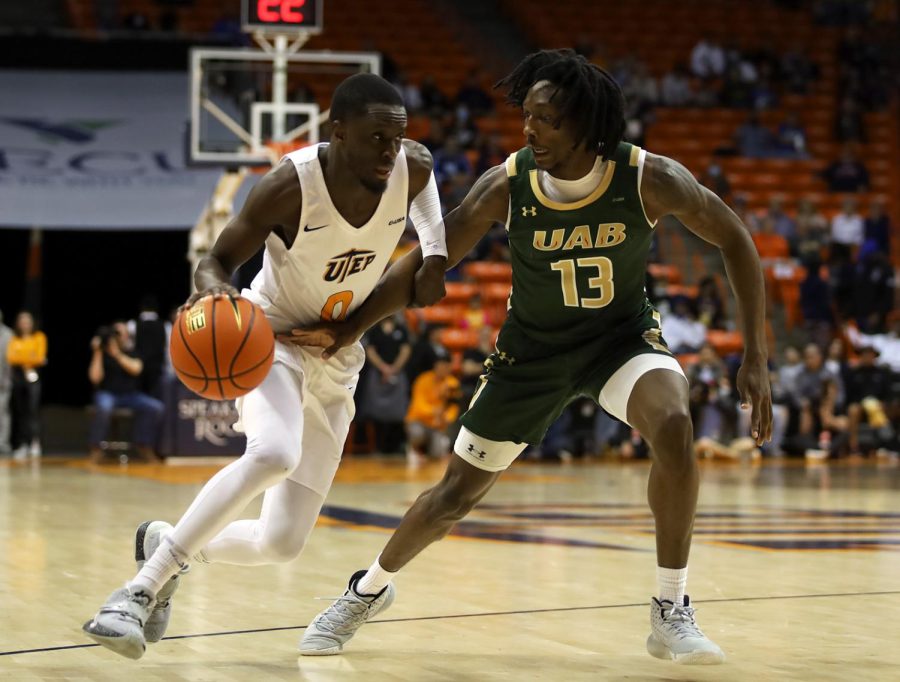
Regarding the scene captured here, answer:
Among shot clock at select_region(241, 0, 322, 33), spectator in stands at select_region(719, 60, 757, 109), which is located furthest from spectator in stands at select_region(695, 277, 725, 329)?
shot clock at select_region(241, 0, 322, 33)

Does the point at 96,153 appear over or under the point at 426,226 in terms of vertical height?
under

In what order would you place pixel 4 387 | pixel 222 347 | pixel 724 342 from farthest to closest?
pixel 724 342 → pixel 4 387 → pixel 222 347

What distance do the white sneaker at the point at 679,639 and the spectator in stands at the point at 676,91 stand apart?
19157 millimetres

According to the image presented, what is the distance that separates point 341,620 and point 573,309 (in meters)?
1.33

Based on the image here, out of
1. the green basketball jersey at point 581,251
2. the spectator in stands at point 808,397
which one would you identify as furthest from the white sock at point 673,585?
the spectator in stands at point 808,397

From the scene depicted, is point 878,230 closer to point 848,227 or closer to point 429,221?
point 848,227

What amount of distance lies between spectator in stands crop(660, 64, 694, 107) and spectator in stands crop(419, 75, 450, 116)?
13.2ft

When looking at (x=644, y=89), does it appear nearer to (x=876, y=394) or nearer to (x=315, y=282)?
(x=876, y=394)

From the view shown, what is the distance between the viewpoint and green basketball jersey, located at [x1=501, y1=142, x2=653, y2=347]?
485cm

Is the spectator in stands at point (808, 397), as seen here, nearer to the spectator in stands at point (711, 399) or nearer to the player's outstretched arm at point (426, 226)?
the spectator in stands at point (711, 399)

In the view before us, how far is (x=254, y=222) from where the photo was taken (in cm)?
467

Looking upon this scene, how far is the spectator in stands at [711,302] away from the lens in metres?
18.7

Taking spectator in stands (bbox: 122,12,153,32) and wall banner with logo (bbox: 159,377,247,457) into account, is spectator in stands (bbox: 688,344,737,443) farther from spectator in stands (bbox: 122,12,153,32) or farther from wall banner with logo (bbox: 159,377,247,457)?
spectator in stands (bbox: 122,12,153,32)

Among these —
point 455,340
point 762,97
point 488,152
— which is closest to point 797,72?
point 762,97
